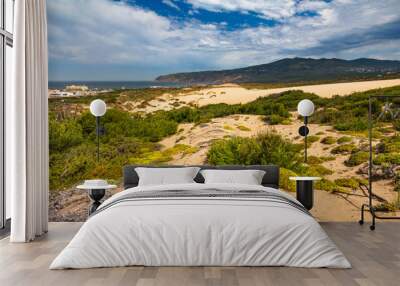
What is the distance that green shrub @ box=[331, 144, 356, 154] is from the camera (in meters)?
7.68

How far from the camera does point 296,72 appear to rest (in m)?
8.14

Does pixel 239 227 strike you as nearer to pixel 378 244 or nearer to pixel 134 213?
pixel 134 213

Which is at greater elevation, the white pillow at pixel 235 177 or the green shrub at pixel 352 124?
the green shrub at pixel 352 124

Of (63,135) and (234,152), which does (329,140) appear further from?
(63,135)

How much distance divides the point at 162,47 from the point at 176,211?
166 inches

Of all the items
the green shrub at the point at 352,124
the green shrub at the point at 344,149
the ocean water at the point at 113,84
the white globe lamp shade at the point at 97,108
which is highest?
the ocean water at the point at 113,84

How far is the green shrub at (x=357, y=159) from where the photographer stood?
761 cm

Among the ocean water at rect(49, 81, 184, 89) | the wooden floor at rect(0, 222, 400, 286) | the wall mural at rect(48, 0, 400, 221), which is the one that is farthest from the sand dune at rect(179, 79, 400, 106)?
the wooden floor at rect(0, 222, 400, 286)

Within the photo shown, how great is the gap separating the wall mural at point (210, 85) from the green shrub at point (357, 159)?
0.07 ft

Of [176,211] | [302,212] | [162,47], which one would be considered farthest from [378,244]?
[162,47]

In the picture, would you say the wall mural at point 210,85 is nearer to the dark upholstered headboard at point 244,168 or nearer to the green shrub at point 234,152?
the green shrub at point 234,152

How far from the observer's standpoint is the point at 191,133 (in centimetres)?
809

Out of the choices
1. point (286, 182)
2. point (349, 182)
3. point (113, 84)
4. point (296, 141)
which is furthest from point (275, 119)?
point (113, 84)

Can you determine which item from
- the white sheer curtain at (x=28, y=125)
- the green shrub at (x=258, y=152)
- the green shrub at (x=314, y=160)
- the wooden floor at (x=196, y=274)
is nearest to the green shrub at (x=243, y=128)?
the green shrub at (x=258, y=152)
